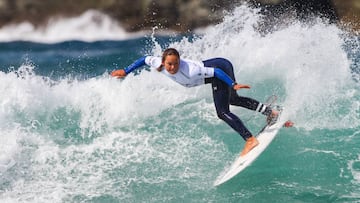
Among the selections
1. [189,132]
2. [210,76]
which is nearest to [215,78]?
[210,76]

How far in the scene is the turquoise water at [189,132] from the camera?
20.1 ft

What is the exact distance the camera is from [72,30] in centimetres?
2180

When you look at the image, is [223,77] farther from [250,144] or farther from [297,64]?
[297,64]

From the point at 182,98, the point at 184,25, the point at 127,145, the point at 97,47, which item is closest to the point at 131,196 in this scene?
the point at 127,145

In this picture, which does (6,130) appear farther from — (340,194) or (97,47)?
(97,47)

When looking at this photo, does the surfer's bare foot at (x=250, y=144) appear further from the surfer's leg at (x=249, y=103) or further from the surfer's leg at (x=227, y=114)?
the surfer's leg at (x=249, y=103)

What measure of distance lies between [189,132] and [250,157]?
1.67 meters

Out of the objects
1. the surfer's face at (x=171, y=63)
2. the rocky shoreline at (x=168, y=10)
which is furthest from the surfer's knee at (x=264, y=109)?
the rocky shoreline at (x=168, y=10)

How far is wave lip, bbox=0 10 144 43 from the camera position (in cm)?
2091

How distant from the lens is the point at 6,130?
7785 millimetres

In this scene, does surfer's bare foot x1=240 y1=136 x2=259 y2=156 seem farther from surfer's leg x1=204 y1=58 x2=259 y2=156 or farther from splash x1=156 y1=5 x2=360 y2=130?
splash x1=156 y1=5 x2=360 y2=130

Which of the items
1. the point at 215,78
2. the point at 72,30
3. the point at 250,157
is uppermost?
the point at 72,30

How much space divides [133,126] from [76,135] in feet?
Answer: 2.94

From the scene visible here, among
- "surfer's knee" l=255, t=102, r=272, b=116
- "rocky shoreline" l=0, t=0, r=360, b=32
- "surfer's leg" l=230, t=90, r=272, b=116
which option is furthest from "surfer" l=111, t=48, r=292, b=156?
"rocky shoreline" l=0, t=0, r=360, b=32
